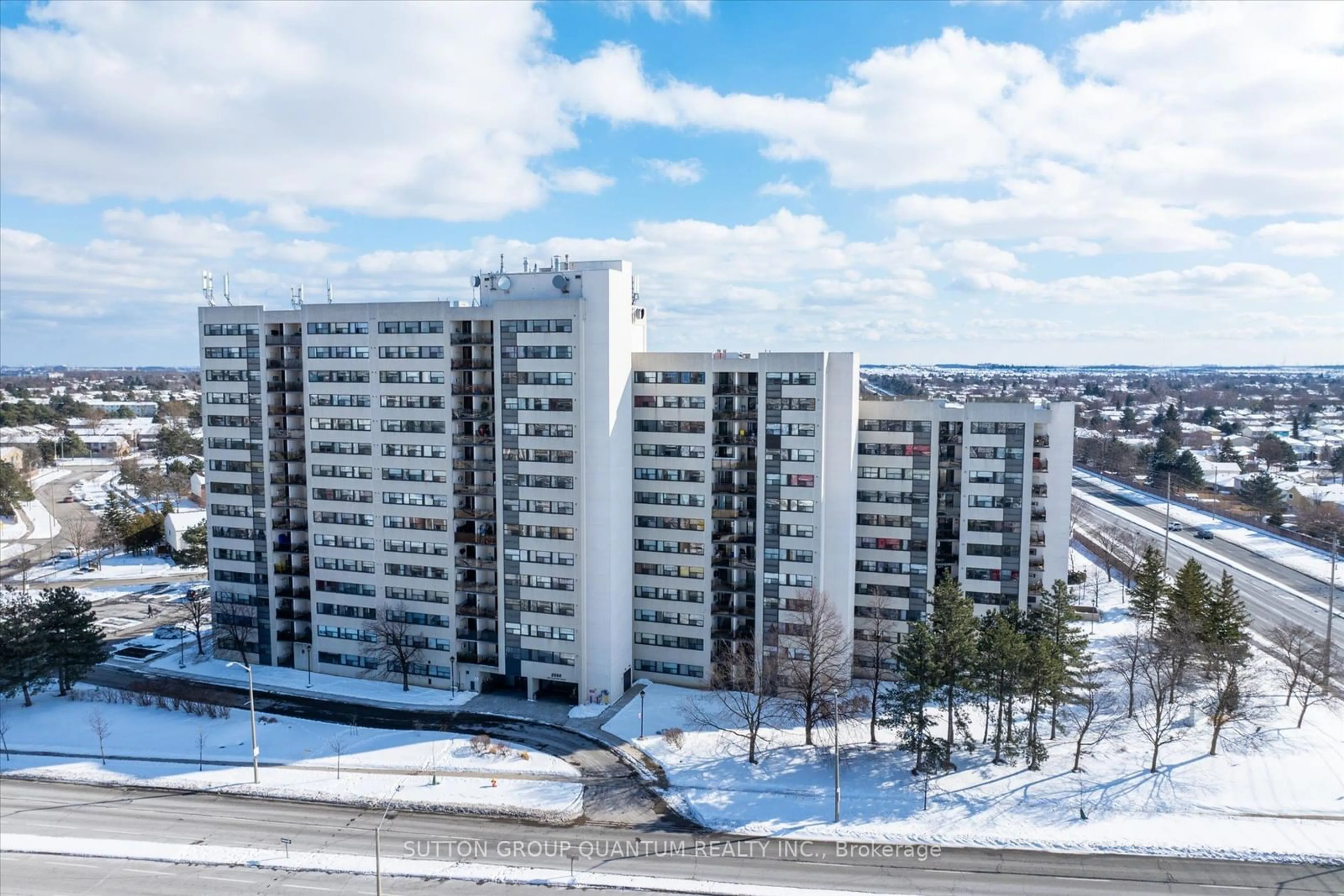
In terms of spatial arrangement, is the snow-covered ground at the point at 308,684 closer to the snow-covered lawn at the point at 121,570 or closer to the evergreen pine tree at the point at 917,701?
the evergreen pine tree at the point at 917,701

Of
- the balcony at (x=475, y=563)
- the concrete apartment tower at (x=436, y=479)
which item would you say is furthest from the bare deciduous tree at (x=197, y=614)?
the balcony at (x=475, y=563)

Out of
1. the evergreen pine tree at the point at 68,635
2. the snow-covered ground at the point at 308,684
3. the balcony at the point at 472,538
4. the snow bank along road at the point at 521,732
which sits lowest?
the snow bank along road at the point at 521,732

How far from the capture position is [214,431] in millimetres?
73438

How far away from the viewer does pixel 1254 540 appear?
384ft

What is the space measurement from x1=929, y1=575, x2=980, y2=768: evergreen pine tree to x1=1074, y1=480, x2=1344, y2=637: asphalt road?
45931 mm

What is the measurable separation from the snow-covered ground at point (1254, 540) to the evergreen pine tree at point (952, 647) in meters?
70.0

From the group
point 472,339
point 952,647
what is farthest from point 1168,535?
point 472,339

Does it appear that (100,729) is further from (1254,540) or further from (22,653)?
(1254,540)

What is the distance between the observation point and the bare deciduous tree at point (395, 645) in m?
69.1

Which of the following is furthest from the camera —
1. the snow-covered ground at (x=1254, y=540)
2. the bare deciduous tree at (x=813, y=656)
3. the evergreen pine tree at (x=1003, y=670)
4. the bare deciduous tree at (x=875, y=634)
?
the snow-covered ground at (x=1254, y=540)

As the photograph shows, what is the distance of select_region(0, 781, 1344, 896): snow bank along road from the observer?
42.0 meters

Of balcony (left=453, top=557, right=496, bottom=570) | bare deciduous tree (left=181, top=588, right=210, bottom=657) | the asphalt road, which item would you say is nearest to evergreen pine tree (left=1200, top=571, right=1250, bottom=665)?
the asphalt road

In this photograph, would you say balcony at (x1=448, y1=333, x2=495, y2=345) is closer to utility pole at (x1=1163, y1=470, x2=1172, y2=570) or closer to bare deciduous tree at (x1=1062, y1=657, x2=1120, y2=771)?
bare deciduous tree at (x1=1062, y1=657, x2=1120, y2=771)

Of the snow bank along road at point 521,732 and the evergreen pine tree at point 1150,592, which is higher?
the evergreen pine tree at point 1150,592
